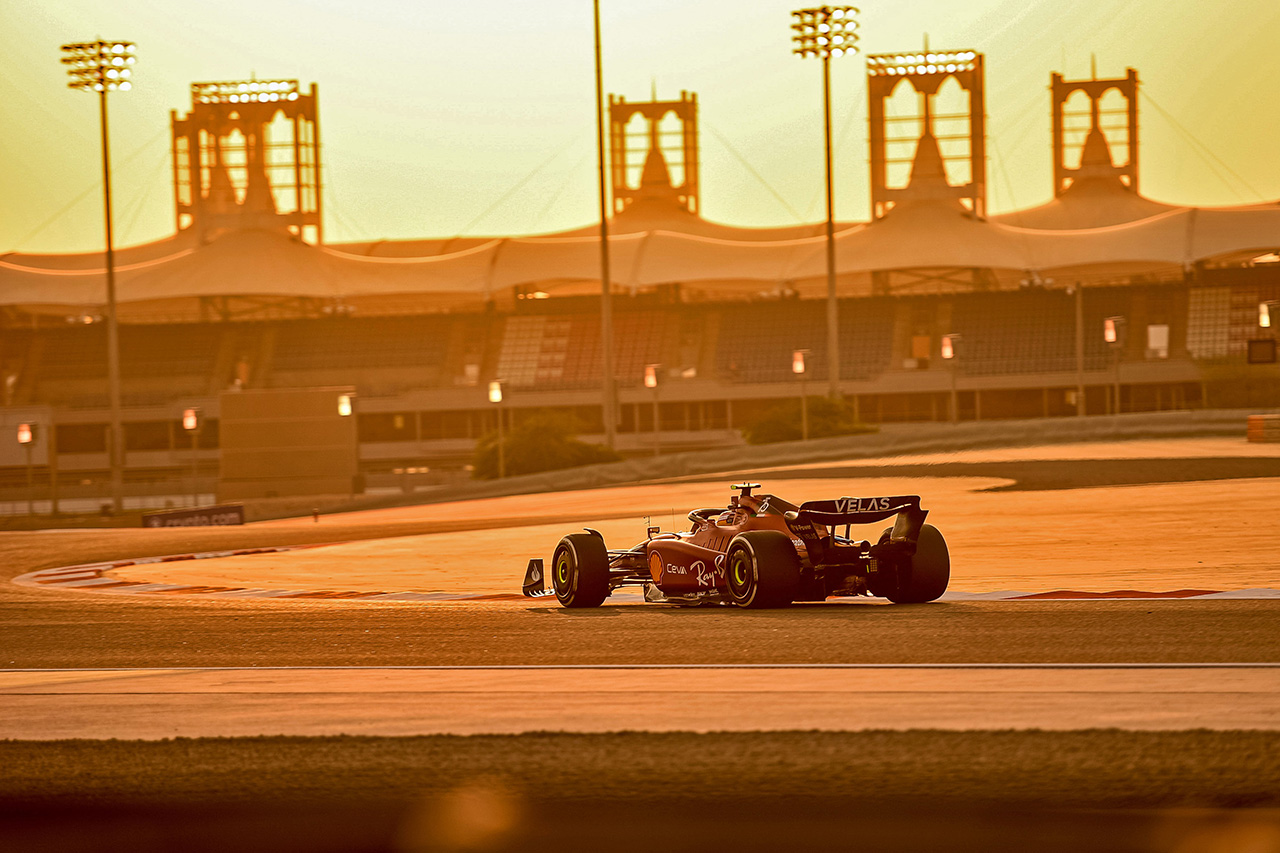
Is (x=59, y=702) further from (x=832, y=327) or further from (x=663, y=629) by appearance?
(x=832, y=327)

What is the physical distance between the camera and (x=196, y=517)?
161 feet

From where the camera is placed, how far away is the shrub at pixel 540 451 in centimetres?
5397

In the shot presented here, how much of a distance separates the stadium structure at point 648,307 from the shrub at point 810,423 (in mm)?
23825

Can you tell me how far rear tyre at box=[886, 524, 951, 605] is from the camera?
14.4 m

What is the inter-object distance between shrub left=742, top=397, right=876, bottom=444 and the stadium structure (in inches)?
938

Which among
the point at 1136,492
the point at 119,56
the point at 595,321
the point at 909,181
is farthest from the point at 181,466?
the point at 1136,492

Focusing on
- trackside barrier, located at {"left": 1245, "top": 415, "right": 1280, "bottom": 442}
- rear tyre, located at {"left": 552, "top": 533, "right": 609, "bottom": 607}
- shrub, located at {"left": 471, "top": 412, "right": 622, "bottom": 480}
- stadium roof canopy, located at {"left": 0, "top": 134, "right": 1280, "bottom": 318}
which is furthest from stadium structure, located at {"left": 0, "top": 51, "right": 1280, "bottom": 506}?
rear tyre, located at {"left": 552, "top": 533, "right": 609, "bottom": 607}

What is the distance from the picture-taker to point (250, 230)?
98.4 meters

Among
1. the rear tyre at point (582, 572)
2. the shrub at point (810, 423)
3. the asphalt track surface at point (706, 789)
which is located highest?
the shrub at point (810, 423)

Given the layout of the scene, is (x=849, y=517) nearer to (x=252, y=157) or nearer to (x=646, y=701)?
(x=646, y=701)

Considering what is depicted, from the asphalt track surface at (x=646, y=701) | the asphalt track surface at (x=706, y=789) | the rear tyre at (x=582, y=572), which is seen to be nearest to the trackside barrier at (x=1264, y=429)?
the rear tyre at (x=582, y=572)

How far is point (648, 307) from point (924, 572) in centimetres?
8270

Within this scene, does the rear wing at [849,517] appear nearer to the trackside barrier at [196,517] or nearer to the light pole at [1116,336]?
the trackside barrier at [196,517]

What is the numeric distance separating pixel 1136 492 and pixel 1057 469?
23.2ft
